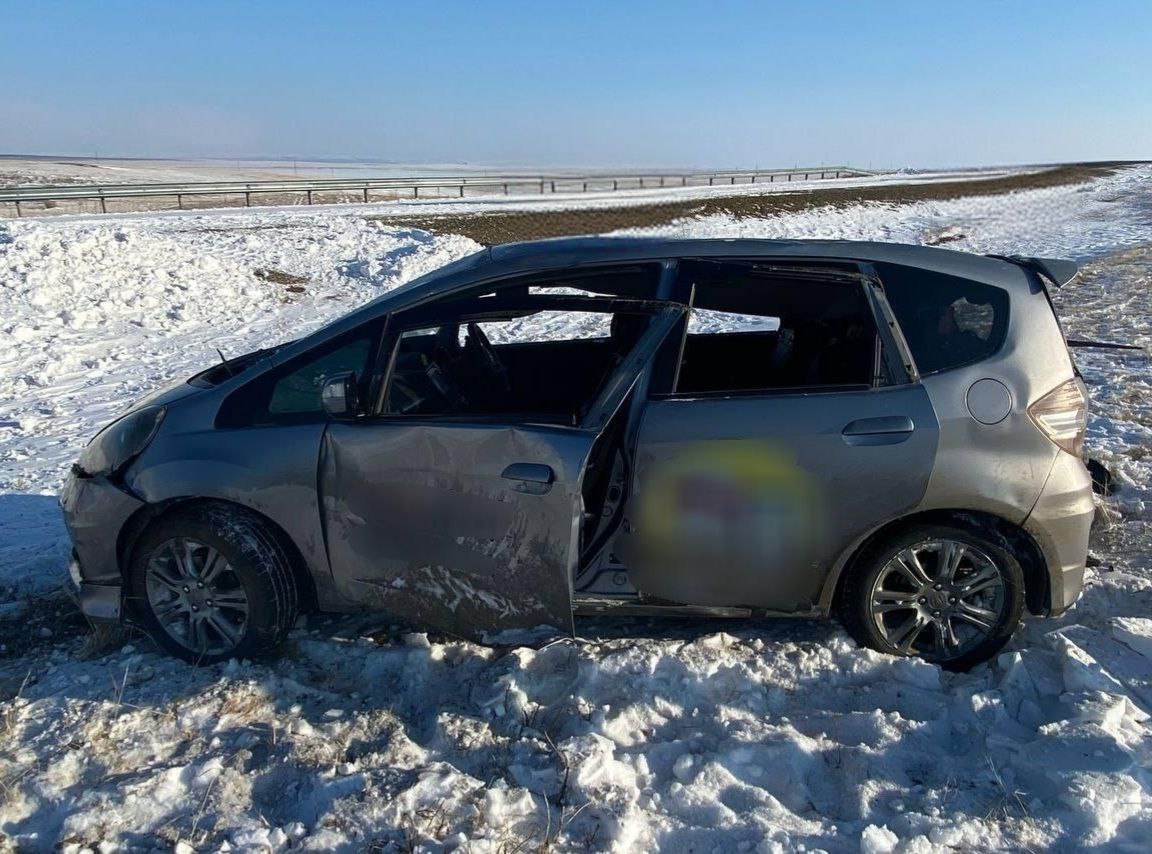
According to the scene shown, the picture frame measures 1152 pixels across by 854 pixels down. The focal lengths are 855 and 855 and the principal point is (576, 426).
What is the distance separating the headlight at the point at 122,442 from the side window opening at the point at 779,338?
2.31m

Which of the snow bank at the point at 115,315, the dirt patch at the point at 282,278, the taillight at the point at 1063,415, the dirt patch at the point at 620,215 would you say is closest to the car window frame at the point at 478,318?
the taillight at the point at 1063,415

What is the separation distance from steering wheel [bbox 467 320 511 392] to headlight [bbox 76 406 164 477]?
1482 mm

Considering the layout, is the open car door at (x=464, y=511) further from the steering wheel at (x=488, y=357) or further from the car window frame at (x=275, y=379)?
the steering wheel at (x=488, y=357)

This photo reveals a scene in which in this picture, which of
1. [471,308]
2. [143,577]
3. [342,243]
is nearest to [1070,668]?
[471,308]

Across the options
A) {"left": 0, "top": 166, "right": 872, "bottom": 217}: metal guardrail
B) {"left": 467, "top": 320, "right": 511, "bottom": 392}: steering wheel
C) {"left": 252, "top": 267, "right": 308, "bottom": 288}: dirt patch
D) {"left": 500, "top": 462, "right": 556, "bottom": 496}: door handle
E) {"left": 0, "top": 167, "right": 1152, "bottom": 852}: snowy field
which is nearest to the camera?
{"left": 0, "top": 167, "right": 1152, "bottom": 852}: snowy field

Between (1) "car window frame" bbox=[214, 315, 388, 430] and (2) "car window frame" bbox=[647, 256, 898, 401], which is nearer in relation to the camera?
(2) "car window frame" bbox=[647, 256, 898, 401]

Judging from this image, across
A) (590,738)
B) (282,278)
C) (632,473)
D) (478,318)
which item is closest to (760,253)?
(632,473)

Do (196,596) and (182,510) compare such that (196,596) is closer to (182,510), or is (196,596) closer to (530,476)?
(182,510)

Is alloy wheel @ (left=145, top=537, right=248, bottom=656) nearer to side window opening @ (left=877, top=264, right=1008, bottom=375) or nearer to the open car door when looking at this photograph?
the open car door

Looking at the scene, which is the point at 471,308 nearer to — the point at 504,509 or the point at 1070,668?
the point at 504,509

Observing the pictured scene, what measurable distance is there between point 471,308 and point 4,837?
249 centimetres

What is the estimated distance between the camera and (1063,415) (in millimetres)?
3486

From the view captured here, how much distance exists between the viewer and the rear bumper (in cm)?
346

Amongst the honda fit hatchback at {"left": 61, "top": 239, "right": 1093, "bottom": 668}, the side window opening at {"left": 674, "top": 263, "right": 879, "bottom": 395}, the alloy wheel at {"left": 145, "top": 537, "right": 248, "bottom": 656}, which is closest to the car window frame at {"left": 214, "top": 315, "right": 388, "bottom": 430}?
the honda fit hatchback at {"left": 61, "top": 239, "right": 1093, "bottom": 668}
